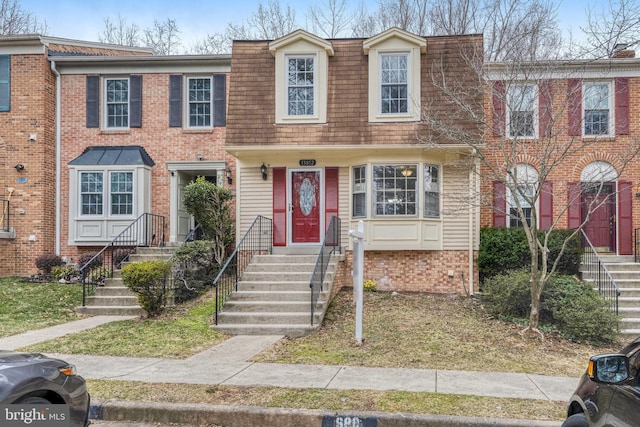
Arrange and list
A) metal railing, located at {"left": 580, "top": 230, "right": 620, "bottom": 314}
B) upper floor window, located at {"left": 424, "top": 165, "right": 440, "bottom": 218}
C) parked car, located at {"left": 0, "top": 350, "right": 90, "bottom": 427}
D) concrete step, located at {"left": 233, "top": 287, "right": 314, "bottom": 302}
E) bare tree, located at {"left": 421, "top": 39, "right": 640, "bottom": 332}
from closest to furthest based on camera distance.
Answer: parked car, located at {"left": 0, "top": 350, "right": 90, "bottom": 427} → concrete step, located at {"left": 233, "top": 287, "right": 314, "bottom": 302} → metal railing, located at {"left": 580, "top": 230, "right": 620, "bottom": 314} → bare tree, located at {"left": 421, "top": 39, "right": 640, "bottom": 332} → upper floor window, located at {"left": 424, "top": 165, "right": 440, "bottom": 218}

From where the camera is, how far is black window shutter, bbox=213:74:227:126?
49.7 feet

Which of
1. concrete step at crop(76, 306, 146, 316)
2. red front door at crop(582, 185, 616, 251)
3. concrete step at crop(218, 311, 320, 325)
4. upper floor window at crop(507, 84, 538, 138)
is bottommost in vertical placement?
concrete step at crop(76, 306, 146, 316)

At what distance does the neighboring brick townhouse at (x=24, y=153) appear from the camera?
1480 cm

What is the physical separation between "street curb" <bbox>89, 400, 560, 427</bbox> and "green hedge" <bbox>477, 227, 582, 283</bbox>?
8020mm

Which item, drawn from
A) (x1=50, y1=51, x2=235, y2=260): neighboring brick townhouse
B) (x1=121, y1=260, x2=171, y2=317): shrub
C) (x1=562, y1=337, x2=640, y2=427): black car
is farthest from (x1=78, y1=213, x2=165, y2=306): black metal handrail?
(x1=562, y1=337, x2=640, y2=427): black car

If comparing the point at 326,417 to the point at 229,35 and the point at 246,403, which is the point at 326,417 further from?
the point at 229,35

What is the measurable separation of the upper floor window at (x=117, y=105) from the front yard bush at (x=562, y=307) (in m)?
11.8

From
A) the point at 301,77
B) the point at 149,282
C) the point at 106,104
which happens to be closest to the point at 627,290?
the point at 301,77

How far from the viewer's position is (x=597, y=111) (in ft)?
45.3

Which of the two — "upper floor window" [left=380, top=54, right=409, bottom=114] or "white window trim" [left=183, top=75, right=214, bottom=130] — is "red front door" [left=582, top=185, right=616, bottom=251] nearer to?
"upper floor window" [left=380, top=54, right=409, bottom=114]

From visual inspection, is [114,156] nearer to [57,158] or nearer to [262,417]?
[57,158]

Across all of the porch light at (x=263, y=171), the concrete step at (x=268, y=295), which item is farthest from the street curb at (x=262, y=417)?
the porch light at (x=263, y=171)

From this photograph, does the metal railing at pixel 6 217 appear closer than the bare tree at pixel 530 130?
No

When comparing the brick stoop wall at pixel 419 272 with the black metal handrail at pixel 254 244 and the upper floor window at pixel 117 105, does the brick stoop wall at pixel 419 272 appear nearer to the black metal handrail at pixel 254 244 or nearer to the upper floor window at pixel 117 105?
the black metal handrail at pixel 254 244
